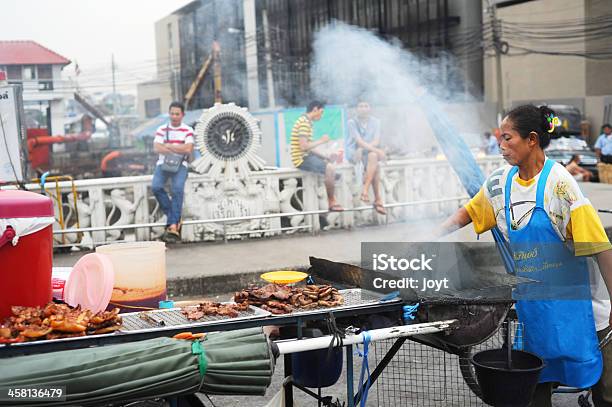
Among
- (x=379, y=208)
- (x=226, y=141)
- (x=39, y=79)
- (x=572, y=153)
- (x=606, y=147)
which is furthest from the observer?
(x=572, y=153)

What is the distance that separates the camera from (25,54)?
16359 mm

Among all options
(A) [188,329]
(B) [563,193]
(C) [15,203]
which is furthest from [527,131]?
(C) [15,203]

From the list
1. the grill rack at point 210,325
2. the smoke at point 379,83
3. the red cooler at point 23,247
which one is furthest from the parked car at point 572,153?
the red cooler at point 23,247

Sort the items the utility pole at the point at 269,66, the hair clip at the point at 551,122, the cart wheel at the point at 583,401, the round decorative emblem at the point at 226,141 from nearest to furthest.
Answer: the hair clip at the point at 551,122
the cart wheel at the point at 583,401
the round decorative emblem at the point at 226,141
the utility pole at the point at 269,66

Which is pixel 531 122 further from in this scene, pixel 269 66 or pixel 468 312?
pixel 269 66

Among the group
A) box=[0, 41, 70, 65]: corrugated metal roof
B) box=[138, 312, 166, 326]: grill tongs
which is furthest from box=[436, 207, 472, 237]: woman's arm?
box=[0, 41, 70, 65]: corrugated metal roof

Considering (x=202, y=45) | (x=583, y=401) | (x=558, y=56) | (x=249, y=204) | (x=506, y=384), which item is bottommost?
(x=583, y=401)

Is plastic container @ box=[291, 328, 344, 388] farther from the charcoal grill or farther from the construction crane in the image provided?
the construction crane

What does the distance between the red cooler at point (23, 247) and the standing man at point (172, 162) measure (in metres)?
6.53

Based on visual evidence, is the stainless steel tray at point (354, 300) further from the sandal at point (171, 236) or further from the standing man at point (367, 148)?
the standing man at point (367, 148)

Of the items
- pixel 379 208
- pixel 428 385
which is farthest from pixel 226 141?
pixel 428 385

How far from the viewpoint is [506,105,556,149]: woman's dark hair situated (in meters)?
3.75

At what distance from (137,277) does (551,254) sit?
2048mm

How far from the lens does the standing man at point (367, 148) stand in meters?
10.8
